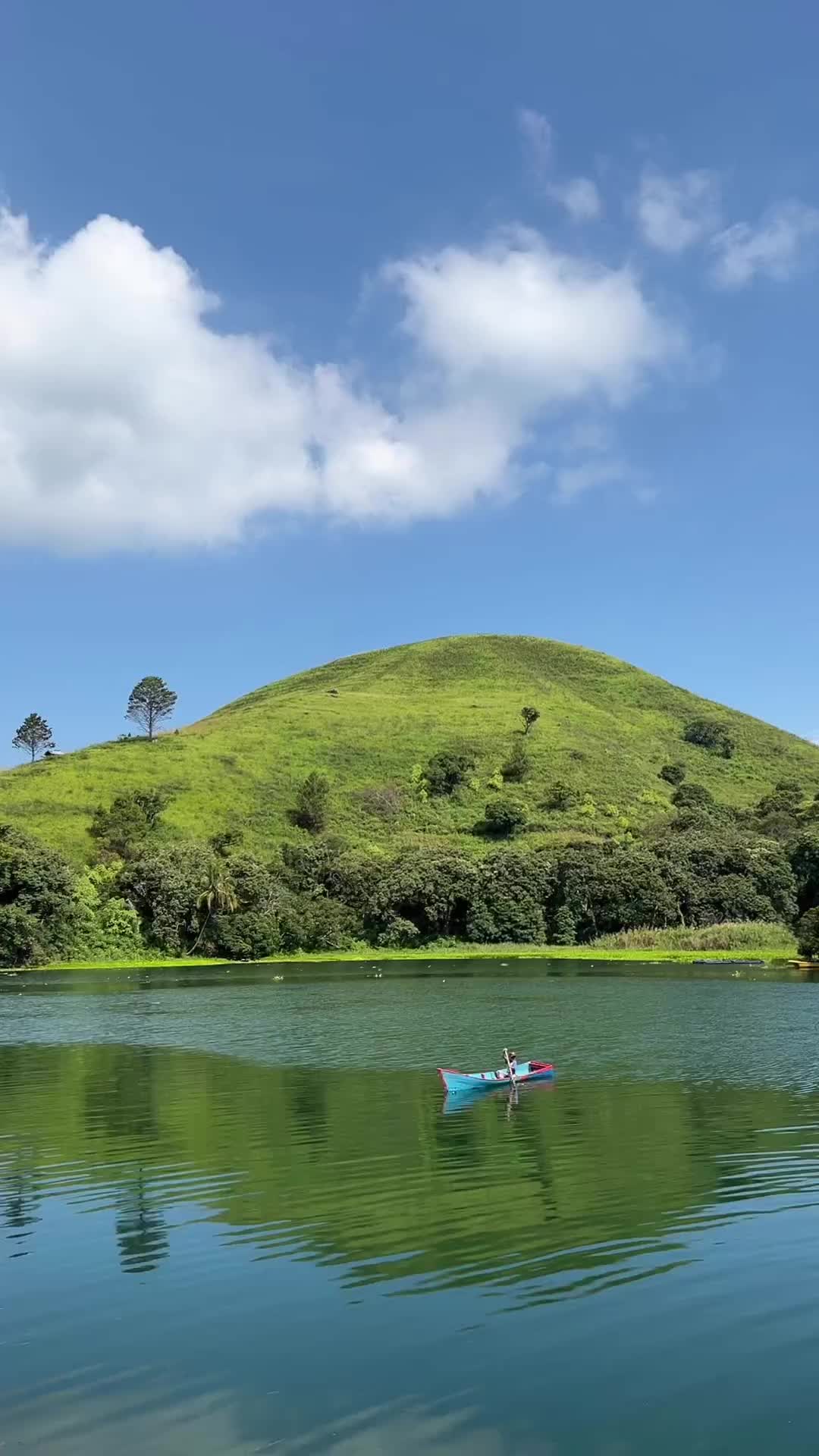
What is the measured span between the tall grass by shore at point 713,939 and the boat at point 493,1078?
6586cm

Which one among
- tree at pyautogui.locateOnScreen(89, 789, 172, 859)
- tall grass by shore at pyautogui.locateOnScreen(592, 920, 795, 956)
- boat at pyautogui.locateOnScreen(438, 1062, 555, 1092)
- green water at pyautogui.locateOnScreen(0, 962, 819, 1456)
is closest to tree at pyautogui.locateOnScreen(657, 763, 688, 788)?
tall grass by shore at pyautogui.locateOnScreen(592, 920, 795, 956)

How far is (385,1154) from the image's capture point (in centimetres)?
2469

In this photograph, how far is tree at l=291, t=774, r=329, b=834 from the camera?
14838 centimetres

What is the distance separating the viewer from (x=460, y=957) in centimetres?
10831

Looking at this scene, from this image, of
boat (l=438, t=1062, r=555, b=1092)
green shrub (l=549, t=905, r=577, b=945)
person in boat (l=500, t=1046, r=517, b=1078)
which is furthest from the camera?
green shrub (l=549, t=905, r=577, b=945)

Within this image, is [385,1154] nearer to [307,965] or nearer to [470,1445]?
[470,1445]

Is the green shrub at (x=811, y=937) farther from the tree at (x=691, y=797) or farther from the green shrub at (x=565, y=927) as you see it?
the tree at (x=691, y=797)

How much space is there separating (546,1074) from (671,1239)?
19083 mm

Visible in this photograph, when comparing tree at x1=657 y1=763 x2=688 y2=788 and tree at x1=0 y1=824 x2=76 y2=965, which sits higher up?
tree at x1=657 y1=763 x2=688 y2=788

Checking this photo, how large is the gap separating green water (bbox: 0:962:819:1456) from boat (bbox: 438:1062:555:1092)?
2.76 ft

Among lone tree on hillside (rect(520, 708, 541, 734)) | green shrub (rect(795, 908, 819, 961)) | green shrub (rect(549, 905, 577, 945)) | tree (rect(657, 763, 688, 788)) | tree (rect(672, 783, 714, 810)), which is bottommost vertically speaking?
green shrub (rect(795, 908, 819, 961))

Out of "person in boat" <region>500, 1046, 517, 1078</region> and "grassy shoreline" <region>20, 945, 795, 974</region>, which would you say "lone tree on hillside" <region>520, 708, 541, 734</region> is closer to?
"grassy shoreline" <region>20, 945, 795, 974</region>

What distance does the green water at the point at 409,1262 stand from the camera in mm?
12117

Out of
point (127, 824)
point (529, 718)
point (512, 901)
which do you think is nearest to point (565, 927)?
point (512, 901)
